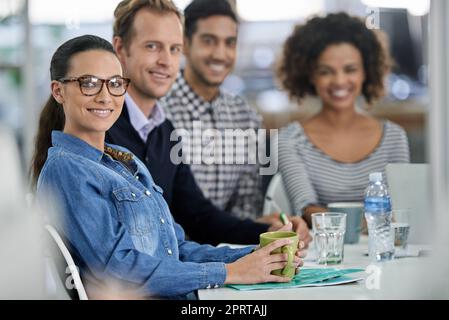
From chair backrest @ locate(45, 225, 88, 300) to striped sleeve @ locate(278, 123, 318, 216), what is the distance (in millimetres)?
892

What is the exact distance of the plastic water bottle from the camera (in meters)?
1.64

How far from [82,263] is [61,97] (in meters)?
0.35

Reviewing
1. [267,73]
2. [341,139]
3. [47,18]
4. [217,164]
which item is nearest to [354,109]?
[341,139]

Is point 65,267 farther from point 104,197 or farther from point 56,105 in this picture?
point 56,105

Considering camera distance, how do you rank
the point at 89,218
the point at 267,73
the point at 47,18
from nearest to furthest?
the point at 89,218
the point at 47,18
the point at 267,73

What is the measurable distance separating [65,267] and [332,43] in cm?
132

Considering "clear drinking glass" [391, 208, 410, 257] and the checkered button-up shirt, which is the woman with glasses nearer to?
"clear drinking glass" [391, 208, 410, 257]

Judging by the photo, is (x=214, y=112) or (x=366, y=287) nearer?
(x=366, y=287)

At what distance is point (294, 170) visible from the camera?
7.25 feet

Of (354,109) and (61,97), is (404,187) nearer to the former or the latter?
(354,109)

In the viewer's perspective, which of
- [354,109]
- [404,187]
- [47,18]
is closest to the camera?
[47,18]

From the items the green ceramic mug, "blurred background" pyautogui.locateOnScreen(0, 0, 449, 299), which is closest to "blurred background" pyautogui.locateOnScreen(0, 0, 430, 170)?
"blurred background" pyautogui.locateOnScreen(0, 0, 449, 299)

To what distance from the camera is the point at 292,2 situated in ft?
7.15

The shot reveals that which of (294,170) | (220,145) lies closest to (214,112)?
(220,145)
